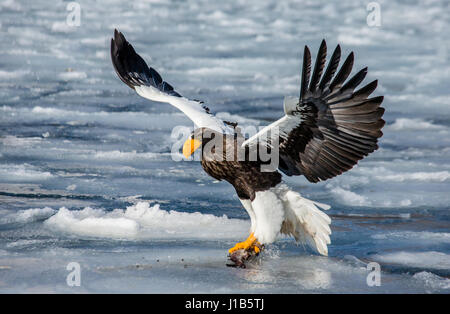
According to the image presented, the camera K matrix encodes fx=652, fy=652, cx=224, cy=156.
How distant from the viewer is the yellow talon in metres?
4.38

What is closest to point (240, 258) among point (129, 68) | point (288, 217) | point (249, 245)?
point (249, 245)

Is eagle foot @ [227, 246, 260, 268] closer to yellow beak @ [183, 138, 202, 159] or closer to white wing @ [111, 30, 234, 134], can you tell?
yellow beak @ [183, 138, 202, 159]

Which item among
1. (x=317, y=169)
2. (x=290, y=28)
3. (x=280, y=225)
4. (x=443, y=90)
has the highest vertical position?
(x=290, y=28)

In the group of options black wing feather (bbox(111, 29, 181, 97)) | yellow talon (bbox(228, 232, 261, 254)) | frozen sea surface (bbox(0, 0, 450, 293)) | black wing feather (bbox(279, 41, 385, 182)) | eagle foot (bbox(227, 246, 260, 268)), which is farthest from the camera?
black wing feather (bbox(111, 29, 181, 97))

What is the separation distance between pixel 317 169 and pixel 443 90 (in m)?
6.75

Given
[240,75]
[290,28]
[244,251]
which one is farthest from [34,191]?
[290,28]

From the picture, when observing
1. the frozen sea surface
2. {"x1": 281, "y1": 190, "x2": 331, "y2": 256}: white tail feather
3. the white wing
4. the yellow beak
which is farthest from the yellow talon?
the white wing

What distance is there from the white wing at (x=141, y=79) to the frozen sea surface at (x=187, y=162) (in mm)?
886

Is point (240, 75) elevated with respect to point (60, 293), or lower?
elevated

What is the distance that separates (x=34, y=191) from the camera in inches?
235

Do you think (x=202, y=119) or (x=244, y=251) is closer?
(x=244, y=251)

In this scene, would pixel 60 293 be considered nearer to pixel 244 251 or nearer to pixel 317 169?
pixel 244 251

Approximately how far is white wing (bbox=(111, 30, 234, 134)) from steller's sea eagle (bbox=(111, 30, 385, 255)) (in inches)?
25.5

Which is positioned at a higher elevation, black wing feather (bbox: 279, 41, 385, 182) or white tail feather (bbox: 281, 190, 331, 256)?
black wing feather (bbox: 279, 41, 385, 182)
